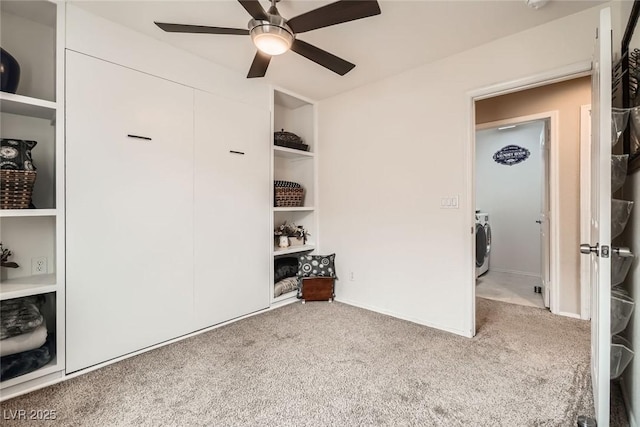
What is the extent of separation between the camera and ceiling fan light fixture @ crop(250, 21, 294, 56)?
5.56ft

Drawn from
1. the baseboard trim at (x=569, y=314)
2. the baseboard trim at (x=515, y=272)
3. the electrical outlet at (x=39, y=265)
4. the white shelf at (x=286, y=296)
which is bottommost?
the baseboard trim at (x=569, y=314)

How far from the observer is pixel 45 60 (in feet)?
6.93

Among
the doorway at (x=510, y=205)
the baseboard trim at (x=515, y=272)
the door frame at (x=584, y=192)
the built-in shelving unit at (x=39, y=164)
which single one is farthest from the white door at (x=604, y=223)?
the baseboard trim at (x=515, y=272)

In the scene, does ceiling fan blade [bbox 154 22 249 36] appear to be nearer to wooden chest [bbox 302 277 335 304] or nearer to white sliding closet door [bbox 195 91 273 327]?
white sliding closet door [bbox 195 91 273 327]

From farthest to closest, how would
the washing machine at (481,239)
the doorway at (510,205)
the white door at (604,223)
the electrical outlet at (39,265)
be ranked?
the doorway at (510,205)
the washing machine at (481,239)
the electrical outlet at (39,265)
the white door at (604,223)

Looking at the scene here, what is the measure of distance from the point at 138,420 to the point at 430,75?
333 cm

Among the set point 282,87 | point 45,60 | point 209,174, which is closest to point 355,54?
point 282,87

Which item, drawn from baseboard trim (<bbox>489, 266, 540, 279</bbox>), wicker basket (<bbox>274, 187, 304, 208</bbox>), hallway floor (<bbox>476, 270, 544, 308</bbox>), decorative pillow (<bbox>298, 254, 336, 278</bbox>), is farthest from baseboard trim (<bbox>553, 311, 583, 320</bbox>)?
→ wicker basket (<bbox>274, 187, 304, 208</bbox>)

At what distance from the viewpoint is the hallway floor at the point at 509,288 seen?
3.48 metres

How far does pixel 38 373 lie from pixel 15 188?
116cm

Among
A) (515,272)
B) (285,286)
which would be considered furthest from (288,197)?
(515,272)

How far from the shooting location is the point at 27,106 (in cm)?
184

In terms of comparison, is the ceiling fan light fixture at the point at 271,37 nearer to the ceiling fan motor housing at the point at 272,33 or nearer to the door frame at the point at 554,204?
the ceiling fan motor housing at the point at 272,33

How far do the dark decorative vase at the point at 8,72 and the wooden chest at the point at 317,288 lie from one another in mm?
2832
